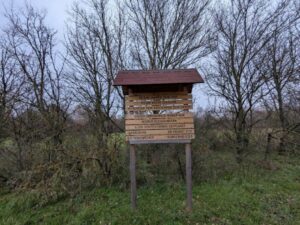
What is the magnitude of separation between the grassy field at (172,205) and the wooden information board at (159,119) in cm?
160

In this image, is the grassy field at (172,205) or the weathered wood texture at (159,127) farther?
the weathered wood texture at (159,127)

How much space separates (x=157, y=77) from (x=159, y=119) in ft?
3.05

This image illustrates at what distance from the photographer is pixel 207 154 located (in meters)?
8.03

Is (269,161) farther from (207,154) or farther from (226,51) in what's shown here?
(226,51)

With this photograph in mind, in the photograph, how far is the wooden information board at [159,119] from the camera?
18.4 ft

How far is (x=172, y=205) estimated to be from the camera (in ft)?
19.4

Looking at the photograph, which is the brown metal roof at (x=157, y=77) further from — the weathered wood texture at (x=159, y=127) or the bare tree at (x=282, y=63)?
the bare tree at (x=282, y=63)

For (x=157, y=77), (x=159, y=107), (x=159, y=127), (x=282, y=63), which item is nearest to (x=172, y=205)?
(x=159, y=127)

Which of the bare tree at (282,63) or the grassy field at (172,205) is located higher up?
the bare tree at (282,63)

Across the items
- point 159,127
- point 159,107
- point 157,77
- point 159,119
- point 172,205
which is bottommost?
point 172,205

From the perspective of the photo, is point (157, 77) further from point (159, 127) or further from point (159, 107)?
point (159, 127)

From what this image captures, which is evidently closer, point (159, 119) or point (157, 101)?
point (159, 119)

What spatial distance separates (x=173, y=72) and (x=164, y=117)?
105 centimetres

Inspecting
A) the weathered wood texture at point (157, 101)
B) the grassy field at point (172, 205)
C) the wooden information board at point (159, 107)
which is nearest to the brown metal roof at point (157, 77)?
the wooden information board at point (159, 107)
